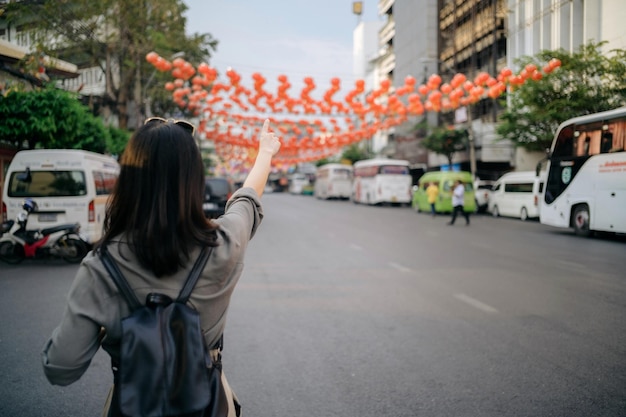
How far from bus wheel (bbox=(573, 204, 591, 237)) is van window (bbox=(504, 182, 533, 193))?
9.08 m

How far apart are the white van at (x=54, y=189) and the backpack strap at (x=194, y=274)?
421 inches

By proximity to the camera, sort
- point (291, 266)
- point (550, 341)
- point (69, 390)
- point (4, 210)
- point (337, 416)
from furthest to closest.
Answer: point (4, 210)
point (291, 266)
point (550, 341)
point (69, 390)
point (337, 416)

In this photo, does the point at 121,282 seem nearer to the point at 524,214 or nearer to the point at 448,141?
the point at 524,214

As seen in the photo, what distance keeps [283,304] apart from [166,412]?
18.4 ft

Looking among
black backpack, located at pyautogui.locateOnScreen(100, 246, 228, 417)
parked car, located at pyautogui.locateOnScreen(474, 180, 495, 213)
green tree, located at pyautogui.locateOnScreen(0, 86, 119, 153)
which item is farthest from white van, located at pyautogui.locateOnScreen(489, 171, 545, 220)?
black backpack, located at pyautogui.locateOnScreen(100, 246, 228, 417)

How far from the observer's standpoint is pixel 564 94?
21891 millimetres

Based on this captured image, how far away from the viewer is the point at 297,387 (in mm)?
4180

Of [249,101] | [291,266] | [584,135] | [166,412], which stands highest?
[249,101]

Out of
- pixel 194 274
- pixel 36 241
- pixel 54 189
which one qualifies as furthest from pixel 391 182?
pixel 194 274

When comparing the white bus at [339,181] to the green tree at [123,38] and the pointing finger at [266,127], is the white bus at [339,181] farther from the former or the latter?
the pointing finger at [266,127]

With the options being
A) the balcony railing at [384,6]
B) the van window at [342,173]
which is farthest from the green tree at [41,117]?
the balcony railing at [384,6]

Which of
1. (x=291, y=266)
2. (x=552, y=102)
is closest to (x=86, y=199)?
(x=291, y=266)

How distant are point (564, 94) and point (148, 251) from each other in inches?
909

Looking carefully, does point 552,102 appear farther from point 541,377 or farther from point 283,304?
point 541,377
